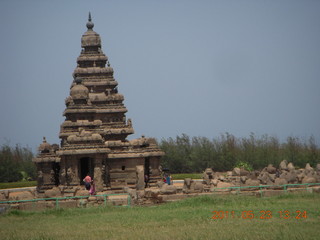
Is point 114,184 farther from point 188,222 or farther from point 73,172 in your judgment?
point 188,222

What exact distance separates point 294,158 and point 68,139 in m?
27.3

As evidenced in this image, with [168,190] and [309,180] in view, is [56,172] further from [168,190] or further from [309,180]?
[309,180]

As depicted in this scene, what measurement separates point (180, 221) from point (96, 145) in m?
18.3

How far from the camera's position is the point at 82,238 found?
85.7ft

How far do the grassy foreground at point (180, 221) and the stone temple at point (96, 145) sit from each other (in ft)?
38.7

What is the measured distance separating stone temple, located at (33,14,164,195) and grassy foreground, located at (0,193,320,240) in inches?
464

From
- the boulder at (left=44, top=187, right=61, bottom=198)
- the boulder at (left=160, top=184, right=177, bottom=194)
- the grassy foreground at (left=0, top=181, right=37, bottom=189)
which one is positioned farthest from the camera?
the grassy foreground at (left=0, top=181, right=37, bottom=189)

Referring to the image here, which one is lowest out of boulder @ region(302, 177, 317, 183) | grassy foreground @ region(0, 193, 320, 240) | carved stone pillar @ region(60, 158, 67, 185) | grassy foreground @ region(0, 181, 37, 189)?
grassy foreground @ region(0, 193, 320, 240)

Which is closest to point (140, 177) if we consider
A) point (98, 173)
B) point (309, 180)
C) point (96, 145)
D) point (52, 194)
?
point (98, 173)

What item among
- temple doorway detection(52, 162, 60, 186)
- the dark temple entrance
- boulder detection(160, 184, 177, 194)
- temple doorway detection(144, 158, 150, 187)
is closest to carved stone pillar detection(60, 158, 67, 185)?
the dark temple entrance

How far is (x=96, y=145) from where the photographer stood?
46.7 metres

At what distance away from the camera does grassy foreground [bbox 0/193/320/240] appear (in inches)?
1012

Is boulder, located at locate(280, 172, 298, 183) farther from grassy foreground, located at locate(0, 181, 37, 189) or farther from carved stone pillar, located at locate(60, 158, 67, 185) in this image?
grassy foreground, located at locate(0, 181, 37, 189)

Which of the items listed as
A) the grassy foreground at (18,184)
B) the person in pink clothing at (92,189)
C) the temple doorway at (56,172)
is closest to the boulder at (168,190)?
the person in pink clothing at (92,189)
